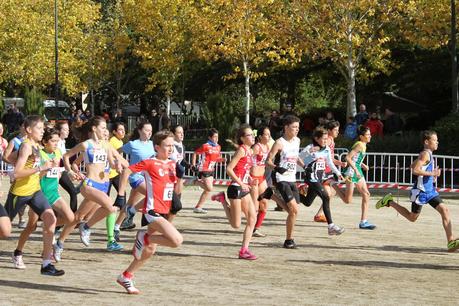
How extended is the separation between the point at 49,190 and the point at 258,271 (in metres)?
2.60

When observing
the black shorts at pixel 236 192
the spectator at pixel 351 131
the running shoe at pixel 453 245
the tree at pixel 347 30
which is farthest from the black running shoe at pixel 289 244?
the tree at pixel 347 30

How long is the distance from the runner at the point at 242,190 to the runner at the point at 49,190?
211 cm

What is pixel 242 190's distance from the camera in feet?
42.0

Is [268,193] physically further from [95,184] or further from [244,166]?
[95,184]

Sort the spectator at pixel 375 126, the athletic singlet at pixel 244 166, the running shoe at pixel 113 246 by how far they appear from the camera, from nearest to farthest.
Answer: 1. the running shoe at pixel 113 246
2. the athletic singlet at pixel 244 166
3. the spectator at pixel 375 126

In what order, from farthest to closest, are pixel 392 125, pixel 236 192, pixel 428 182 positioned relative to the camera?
1. pixel 392 125
2. pixel 428 182
3. pixel 236 192

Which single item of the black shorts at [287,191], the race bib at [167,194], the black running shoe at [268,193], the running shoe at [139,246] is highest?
the race bib at [167,194]

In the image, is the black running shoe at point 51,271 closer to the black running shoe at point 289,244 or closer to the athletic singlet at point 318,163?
the black running shoe at point 289,244

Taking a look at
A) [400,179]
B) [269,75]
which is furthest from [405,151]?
[269,75]

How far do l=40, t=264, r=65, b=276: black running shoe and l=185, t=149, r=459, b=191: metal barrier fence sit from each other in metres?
13.7

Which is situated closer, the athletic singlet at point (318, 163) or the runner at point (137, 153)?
the runner at point (137, 153)

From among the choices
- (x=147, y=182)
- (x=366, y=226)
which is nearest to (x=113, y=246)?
(x=147, y=182)

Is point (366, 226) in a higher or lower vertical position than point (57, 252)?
lower

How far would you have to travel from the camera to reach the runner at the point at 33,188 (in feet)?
36.5
